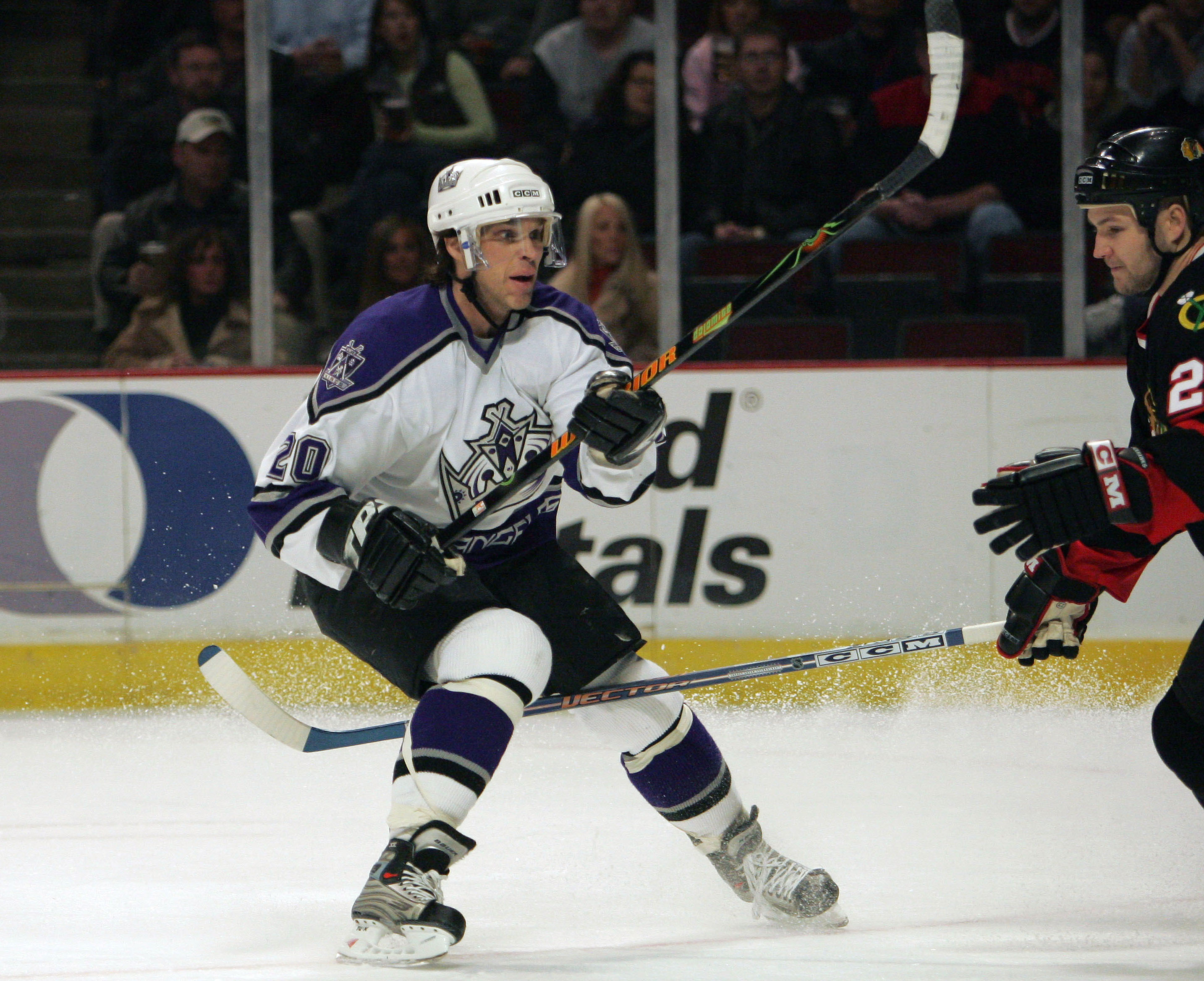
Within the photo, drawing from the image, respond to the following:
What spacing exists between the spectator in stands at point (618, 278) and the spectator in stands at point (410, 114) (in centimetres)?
39

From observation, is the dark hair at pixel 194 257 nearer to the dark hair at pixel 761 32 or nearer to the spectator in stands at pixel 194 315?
the spectator in stands at pixel 194 315

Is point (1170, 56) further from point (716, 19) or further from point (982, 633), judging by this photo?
point (982, 633)

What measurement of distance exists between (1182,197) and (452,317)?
980mm

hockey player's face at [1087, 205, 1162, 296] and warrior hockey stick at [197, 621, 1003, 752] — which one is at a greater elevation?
hockey player's face at [1087, 205, 1162, 296]

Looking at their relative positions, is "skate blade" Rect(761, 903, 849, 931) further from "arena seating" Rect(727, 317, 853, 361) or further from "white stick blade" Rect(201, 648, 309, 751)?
"arena seating" Rect(727, 317, 853, 361)

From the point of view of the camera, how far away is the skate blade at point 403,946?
210 cm

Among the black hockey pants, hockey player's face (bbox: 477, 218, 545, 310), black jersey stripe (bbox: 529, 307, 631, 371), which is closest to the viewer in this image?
the black hockey pants

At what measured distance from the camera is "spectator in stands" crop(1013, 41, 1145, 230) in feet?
13.3

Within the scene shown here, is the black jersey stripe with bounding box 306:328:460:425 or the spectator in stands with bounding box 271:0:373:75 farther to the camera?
the spectator in stands with bounding box 271:0:373:75

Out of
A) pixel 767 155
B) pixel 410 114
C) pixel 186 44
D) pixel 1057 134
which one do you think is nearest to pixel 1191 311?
pixel 1057 134

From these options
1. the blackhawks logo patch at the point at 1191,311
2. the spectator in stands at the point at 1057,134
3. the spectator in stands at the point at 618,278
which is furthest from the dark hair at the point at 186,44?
the blackhawks logo patch at the point at 1191,311

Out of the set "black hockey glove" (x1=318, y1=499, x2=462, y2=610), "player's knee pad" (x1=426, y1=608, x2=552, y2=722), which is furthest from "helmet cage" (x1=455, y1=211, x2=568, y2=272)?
"player's knee pad" (x1=426, y1=608, x2=552, y2=722)

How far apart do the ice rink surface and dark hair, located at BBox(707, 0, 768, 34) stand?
1717 millimetres

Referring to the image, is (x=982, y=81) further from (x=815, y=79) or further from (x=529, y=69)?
(x=529, y=69)
